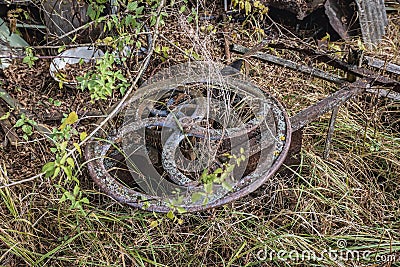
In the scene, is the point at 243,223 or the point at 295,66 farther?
the point at 295,66

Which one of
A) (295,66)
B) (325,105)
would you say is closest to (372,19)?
(295,66)

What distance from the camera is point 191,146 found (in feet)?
7.38

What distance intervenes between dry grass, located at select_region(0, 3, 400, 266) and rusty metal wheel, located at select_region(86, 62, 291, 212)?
0.23 meters

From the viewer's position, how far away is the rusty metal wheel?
2148mm

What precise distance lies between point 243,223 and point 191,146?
558mm

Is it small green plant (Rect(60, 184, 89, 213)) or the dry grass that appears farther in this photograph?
the dry grass

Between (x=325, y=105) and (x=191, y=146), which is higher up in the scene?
(x=325, y=105)

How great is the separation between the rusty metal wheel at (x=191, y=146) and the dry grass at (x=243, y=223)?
0.23 meters

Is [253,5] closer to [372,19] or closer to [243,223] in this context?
[372,19]

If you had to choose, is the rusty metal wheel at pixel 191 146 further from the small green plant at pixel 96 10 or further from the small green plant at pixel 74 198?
the small green plant at pixel 96 10

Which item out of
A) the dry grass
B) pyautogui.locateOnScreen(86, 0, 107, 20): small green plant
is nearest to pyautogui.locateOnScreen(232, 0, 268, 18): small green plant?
the dry grass

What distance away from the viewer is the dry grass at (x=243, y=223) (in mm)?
2295

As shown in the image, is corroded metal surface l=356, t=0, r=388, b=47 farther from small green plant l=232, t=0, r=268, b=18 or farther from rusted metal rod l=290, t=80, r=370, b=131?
rusted metal rod l=290, t=80, r=370, b=131

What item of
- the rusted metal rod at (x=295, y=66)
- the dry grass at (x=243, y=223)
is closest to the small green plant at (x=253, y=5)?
the rusted metal rod at (x=295, y=66)
